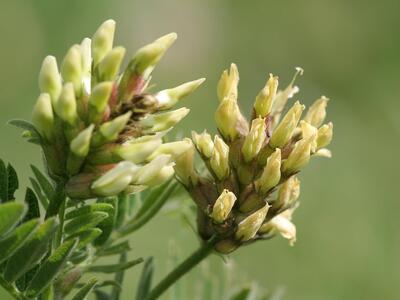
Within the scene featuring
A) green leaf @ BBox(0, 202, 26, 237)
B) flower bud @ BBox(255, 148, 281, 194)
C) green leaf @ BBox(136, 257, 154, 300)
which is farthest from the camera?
green leaf @ BBox(136, 257, 154, 300)

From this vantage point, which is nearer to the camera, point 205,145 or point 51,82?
point 51,82

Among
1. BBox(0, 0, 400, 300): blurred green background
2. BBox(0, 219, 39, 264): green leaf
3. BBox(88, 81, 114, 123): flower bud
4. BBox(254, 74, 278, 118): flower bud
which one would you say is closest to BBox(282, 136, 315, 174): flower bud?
BBox(254, 74, 278, 118): flower bud

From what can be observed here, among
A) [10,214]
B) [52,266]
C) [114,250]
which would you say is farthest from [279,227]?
[10,214]

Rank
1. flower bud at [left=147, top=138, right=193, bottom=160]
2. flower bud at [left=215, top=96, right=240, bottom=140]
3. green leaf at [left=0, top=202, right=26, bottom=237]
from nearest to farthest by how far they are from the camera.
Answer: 1. green leaf at [left=0, top=202, right=26, bottom=237]
2. flower bud at [left=147, top=138, right=193, bottom=160]
3. flower bud at [left=215, top=96, right=240, bottom=140]

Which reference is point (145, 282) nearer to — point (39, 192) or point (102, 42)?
point (39, 192)

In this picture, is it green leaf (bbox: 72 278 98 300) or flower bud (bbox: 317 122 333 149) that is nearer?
green leaf (bbox: 72 278 98 300)

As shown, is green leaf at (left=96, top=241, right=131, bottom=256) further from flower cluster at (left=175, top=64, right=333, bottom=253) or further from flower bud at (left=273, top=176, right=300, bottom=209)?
→ flower bud at (left=273, top=176, right=300, bottom=209)

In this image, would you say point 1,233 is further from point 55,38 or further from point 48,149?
point 55,38
